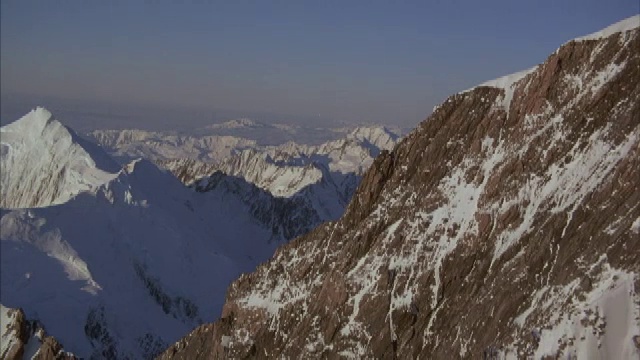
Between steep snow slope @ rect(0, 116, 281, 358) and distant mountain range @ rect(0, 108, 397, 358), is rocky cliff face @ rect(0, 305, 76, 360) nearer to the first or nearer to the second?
distant mountain range @ rect(0, 108, 397, 358)

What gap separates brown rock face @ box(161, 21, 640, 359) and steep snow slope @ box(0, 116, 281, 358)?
186 feet

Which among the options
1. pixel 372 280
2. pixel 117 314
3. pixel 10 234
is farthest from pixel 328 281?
pixel 10 234

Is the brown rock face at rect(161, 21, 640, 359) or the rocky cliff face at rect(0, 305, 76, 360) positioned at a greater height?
the brown rock face at rect(161, 21, 640, 359)

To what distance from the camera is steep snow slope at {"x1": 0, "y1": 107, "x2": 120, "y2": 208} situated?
573ft

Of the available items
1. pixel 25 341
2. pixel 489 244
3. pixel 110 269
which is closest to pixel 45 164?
pixel 110 269

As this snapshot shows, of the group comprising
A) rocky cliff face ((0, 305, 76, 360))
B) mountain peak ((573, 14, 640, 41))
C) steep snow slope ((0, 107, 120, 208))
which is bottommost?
rocky cliff face ((0, 305, 76, 360))

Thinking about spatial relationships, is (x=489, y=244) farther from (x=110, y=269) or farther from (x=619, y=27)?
(x=110, y=269)

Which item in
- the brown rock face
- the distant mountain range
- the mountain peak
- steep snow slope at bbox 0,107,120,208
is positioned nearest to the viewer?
the brown rock face

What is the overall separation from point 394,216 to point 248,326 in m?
20.9

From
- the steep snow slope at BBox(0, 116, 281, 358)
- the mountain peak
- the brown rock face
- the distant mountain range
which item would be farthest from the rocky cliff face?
the mountain peak

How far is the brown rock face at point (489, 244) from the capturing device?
144ft

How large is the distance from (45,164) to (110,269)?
58.1 m

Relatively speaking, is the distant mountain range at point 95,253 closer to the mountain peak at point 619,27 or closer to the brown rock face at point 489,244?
the brown rock face at point 489,244

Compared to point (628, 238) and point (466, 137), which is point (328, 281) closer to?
point (466, 137)
